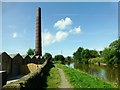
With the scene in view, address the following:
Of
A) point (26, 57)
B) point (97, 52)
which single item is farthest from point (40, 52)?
point (97, 52)

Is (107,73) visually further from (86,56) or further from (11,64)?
(86,56)

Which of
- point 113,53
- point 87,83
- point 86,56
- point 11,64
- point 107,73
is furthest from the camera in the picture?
point 86,56

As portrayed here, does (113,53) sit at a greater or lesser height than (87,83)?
greater

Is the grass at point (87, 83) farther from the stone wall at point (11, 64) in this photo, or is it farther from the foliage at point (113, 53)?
the foliage at point (113, 53)

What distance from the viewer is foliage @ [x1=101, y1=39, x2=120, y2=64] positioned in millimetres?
75312

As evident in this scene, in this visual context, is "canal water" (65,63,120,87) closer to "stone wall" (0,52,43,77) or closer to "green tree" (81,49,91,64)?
"stone wall" (0,52,43,77)

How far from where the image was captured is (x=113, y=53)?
248 ft

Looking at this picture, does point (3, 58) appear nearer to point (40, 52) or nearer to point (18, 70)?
point (18, 70)

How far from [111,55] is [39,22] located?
28749mm

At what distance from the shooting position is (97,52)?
120m

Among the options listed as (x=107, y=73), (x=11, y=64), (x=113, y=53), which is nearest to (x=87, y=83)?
(x=11, y=64)

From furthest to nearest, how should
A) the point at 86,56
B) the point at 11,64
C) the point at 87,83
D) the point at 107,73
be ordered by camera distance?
the point at 86,56 → the point at 107,73 → the point at 11,64 → the point at 87,83

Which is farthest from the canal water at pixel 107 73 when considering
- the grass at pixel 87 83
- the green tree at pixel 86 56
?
the green tree at pixel 86 56

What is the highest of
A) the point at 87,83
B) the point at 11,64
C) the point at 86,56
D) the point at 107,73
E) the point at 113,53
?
the point at 113,53
